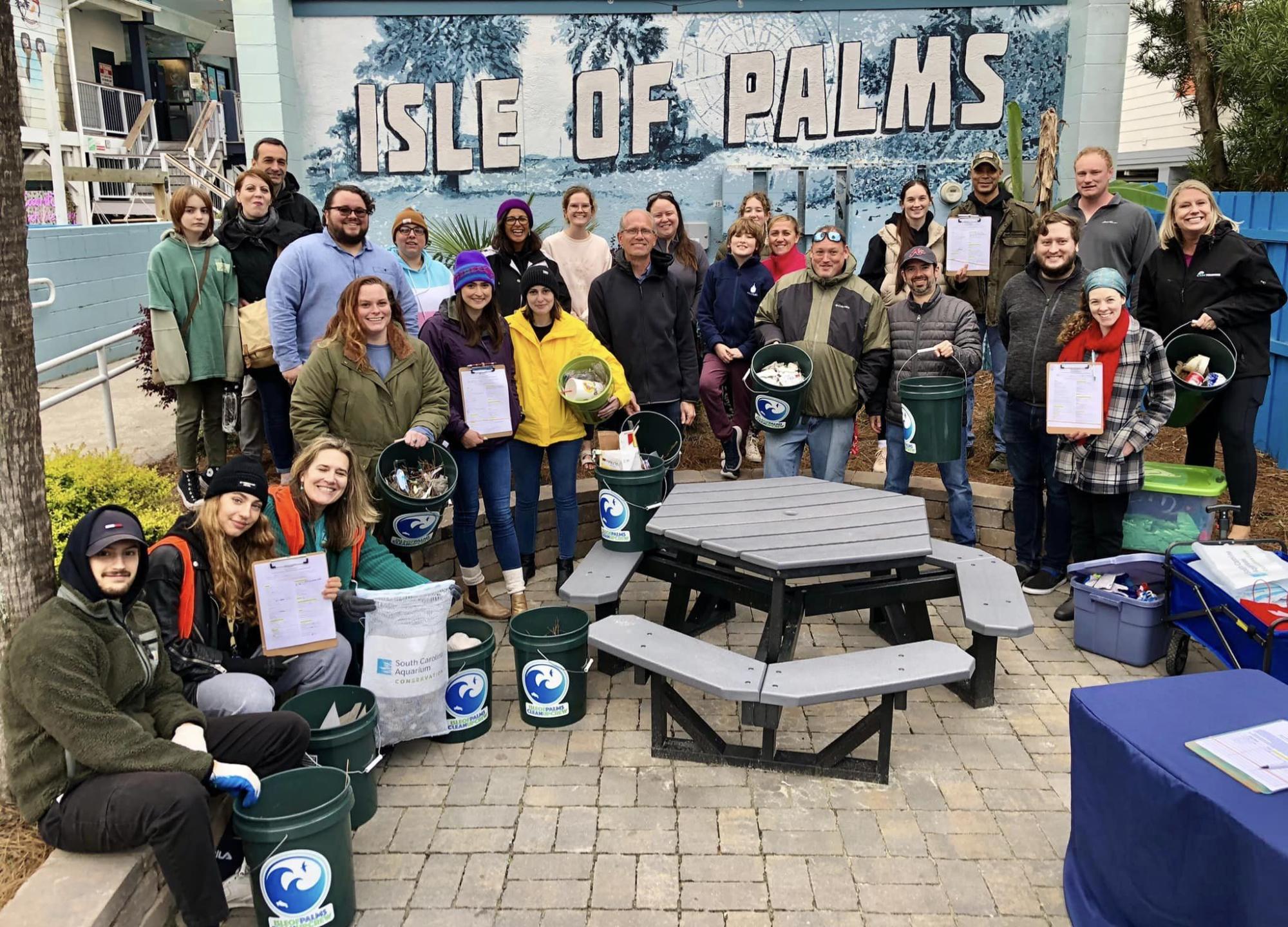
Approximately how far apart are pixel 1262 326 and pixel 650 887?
14.8ft

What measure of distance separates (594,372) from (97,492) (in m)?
2.54

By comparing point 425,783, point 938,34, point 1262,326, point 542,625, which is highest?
point 938,34

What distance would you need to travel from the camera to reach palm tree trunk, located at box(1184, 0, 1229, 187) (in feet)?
29.1

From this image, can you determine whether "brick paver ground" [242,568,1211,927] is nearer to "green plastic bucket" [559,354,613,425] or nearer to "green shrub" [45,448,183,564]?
"green plastic bucket" [559,354,613,425]

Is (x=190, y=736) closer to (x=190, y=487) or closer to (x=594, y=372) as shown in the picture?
(x=594, y=372)

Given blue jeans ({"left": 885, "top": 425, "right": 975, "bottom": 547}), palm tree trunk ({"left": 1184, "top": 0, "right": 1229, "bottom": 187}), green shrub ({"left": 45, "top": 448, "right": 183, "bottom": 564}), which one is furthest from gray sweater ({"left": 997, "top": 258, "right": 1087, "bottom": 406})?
palm tree trunk ({"left": 1184, "top": 0, "right": 1229, "bottom": 187})

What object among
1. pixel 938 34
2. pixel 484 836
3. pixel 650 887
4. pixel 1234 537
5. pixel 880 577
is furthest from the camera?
pixel 938 34

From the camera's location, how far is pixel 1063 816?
3.84m

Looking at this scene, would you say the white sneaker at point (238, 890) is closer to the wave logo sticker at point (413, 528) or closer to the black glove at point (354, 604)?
the black glove at point (354, 604)

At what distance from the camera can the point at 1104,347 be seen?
512cm

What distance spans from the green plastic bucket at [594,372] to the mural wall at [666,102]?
15.9 feet

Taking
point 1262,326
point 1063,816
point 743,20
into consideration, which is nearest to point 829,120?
point 743,20

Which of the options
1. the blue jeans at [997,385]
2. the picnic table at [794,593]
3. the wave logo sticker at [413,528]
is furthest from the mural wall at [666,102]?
the wave logo sticker at [413,528]

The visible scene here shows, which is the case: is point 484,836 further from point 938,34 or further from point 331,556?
point 938,34
